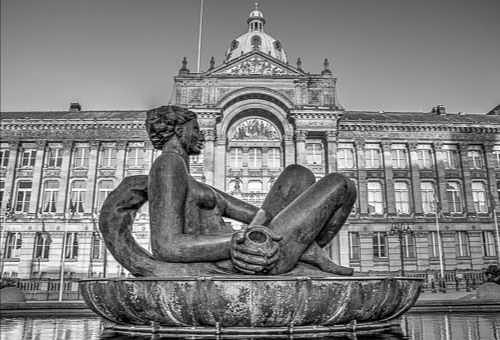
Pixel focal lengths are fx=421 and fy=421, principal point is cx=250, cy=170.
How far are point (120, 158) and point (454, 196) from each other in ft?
102

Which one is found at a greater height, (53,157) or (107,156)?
(107,156)

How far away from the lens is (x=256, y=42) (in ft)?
206

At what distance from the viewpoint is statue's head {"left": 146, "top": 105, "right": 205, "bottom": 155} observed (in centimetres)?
471

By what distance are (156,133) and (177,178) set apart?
0.83m

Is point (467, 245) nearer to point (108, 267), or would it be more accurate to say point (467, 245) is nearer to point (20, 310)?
point (108, 267)

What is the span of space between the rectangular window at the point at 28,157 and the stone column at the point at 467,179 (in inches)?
1573

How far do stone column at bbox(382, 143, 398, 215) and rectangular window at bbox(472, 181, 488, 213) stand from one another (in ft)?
25.3

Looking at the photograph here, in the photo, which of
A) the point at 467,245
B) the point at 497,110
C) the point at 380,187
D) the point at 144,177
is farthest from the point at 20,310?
the point at 497,110

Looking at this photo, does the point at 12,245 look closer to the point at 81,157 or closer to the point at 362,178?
the point at 81,157

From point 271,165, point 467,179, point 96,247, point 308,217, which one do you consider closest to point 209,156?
point 271,165

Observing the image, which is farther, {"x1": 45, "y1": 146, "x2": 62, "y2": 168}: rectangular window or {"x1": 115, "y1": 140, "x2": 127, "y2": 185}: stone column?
{"x1": 45, "y1": 146, "x2": 62, "y2": 168}: rectangular window

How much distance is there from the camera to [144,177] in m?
4.61

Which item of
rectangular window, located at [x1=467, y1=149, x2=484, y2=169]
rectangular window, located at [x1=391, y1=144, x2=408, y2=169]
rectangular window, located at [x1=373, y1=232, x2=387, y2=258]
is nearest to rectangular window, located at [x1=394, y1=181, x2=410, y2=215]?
rectangular window, located at [x1=391, y1=144, x2=408, y2=169]

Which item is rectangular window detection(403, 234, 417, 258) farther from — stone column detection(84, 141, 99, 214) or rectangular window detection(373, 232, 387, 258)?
stone column detection(84, 141, 99, 214)
